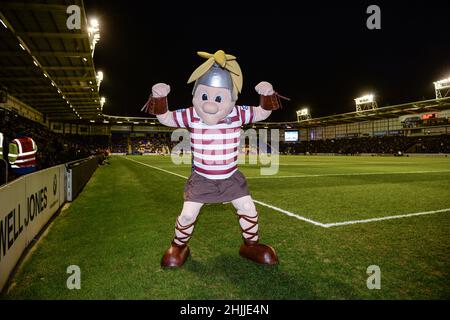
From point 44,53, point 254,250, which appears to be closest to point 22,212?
point 254,250

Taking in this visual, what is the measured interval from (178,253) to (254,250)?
2.78 ft

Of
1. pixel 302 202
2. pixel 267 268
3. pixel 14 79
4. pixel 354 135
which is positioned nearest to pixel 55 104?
pixel 14 79

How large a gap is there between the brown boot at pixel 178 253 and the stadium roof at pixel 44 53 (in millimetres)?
11952

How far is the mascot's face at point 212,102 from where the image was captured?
10.4 ft

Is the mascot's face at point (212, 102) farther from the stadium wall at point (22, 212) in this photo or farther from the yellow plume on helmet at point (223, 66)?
the stadium wall at point (22, 212)

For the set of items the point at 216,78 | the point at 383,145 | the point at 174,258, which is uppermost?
the point at 383,145

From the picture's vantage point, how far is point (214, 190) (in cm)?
325

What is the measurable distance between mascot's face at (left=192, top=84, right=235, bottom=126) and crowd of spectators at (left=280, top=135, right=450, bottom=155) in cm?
5059

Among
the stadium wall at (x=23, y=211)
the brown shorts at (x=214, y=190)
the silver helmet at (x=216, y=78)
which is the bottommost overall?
the stadium wall at (x=23, y=211)

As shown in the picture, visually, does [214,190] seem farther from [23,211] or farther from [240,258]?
[23,211]

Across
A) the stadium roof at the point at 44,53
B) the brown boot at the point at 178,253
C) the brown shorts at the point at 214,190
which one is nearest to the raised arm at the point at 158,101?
the brown shorts at the point at 214,190

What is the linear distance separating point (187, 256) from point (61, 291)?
4.16ft

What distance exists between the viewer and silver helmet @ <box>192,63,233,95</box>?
3.21 m
